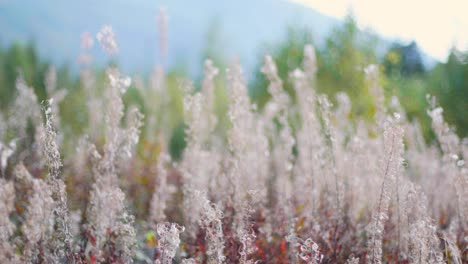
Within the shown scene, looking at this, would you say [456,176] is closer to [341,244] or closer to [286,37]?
[341,244]

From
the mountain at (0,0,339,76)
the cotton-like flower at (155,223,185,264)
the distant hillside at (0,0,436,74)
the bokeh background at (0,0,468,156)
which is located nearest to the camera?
the cotton-like flower at (155,223,185,264)

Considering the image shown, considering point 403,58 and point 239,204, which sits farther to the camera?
point 403,58

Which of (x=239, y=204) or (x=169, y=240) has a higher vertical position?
(x=239, y=204)

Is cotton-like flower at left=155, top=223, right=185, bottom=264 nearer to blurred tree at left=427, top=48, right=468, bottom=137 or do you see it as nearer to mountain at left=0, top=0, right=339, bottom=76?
blurred tree at left=427, top=48, right=468, bottom=137

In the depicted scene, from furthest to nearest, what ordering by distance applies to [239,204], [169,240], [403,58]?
[403,58] → [239,204] → [169,240]

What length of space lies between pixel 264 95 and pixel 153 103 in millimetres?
8312

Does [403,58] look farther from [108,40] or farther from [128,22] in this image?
[128,22]

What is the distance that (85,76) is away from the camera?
23.1ft

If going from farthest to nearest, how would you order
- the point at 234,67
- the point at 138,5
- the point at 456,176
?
the point at 138,5
the point at 234,67
the point at 456,176

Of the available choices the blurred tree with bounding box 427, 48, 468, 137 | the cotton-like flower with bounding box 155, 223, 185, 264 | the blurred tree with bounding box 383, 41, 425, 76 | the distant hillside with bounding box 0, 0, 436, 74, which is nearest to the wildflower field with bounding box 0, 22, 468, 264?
the cotton-like flower with bounding box 155, 223, 185, 264

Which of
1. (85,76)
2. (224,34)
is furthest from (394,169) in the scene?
(224,34)

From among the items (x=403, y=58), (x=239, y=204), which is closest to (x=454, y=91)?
(x=403, y=58)

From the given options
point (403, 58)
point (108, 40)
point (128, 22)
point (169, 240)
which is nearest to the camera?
point (169, 240)

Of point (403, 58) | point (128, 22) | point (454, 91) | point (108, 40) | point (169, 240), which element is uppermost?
point (128, 22)
